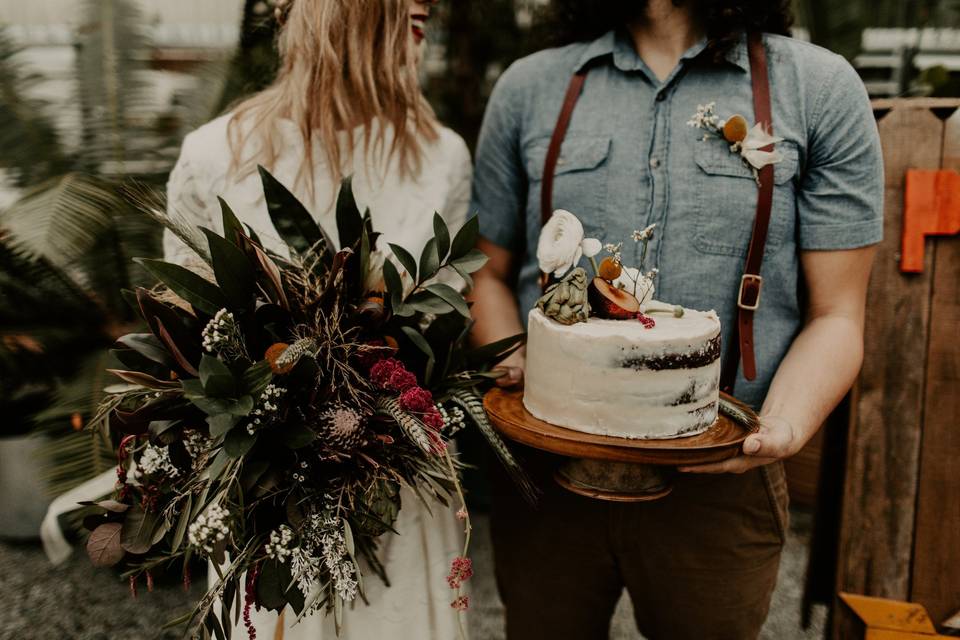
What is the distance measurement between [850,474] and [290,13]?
1883 millimetres

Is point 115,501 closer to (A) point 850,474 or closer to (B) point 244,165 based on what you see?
(B) point 244,165

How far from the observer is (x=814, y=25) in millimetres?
3332

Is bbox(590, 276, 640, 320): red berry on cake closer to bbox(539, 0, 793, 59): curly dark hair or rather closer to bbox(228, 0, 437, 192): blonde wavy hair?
bbox(228, 0, 437, 192): blonde wavy hair

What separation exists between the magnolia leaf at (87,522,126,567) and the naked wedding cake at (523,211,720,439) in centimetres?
76

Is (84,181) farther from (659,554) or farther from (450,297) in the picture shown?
(659,554)

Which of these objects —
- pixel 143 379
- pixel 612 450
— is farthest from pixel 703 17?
pixel 143 379

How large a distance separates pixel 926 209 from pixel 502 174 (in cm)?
112

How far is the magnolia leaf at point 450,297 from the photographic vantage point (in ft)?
4.26

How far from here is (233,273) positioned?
121 cm

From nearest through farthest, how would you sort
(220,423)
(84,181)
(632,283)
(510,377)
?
(220,423)
(632,283)
(510,377)
(84,181)

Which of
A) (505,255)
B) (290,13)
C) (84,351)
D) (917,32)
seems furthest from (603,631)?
(917,32)

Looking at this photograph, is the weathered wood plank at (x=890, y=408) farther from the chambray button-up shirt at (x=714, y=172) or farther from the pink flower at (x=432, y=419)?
the pink flower at (x=432, y=419)

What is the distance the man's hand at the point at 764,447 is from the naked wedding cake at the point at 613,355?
0.24ft

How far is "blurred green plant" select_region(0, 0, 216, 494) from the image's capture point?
312cm
